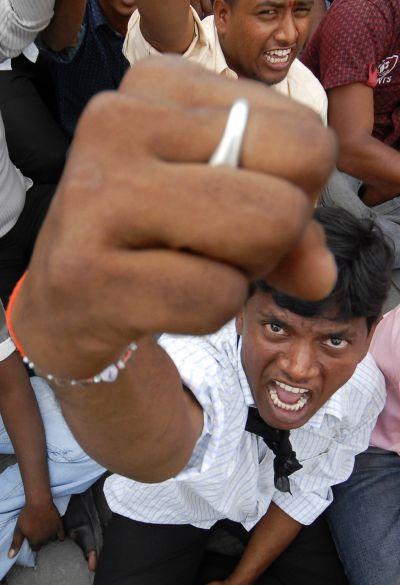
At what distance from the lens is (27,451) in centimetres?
167

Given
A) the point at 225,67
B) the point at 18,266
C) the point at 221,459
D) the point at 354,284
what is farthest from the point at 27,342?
the point at 225,67

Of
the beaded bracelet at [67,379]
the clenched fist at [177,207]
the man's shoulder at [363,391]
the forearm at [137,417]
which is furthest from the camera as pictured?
the man's shoulder at [363,391]

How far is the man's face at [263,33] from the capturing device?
1.88 meters

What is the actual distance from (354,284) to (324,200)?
117cm

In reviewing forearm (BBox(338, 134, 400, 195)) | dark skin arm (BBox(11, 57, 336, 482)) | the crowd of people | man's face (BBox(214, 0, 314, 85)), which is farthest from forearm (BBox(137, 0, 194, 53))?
dark skin arm (BBox(11, 57, 336, 482))

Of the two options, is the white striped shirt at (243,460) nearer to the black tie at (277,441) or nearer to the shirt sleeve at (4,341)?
the black tie at (277,441)

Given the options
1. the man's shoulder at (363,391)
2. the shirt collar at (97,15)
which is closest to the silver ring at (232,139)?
the man's shoulder at (363,391)

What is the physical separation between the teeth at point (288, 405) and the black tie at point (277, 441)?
0.07 m

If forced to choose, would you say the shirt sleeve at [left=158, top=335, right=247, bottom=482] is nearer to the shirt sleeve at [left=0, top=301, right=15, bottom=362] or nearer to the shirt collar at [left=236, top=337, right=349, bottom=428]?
the shirt collar at [left=236, top=337, right=349, bottom=428]

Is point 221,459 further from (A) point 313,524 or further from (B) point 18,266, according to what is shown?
(B) point 18,266

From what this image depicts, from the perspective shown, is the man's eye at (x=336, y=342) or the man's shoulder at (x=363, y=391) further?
the man's shoulder at (x=363, y=391)

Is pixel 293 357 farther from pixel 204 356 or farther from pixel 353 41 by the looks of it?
pixel 353 41

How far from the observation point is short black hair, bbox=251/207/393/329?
1229 millimetres

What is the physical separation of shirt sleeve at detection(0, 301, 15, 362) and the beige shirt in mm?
817
